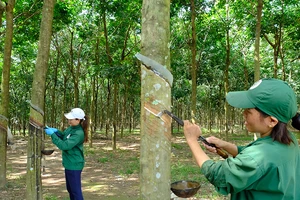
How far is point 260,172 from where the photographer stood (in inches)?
53.7

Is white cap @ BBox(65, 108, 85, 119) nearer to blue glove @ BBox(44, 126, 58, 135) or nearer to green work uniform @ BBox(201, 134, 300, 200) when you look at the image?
blue glove @ BBox(44, 126, 58, 135)

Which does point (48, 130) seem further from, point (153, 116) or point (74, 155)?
point (153, 116)

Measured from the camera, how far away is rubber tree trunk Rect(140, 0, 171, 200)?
193 centimetres

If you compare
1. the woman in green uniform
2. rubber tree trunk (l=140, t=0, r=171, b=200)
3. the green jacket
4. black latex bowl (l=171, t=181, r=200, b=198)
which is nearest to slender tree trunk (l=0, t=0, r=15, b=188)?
the green jacket

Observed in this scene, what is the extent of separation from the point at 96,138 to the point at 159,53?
1665 centimetres

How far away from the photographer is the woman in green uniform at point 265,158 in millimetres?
1387

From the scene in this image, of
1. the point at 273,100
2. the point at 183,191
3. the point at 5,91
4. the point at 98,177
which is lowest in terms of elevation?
the point at 98,177

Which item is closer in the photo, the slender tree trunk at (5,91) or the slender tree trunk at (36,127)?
the slender tree trunk at (36,127)

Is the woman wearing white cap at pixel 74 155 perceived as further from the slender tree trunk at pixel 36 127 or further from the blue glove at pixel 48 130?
the slender tree trunk at pixel 36 127

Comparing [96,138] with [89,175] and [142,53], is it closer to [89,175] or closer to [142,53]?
[89,175]

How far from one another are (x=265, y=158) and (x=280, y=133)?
21 cm

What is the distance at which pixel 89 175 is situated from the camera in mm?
8266

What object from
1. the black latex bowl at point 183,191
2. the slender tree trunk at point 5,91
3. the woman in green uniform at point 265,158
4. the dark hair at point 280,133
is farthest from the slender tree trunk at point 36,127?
the dark hair at point 280,133

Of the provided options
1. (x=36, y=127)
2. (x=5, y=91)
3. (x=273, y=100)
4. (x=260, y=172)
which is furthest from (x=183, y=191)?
(x=5, y=91)
